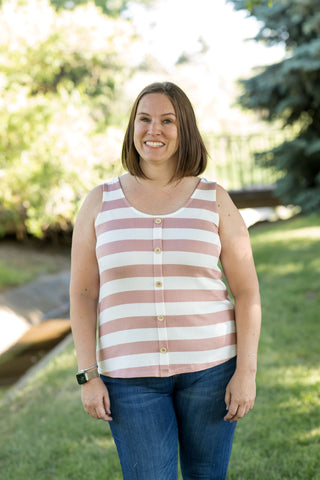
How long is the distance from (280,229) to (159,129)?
949 centimetres

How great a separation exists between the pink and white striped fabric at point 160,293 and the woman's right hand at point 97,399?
0.15 ft

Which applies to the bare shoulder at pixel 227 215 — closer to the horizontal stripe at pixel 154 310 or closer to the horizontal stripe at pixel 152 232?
the horizontal stripe at pixel 152 232

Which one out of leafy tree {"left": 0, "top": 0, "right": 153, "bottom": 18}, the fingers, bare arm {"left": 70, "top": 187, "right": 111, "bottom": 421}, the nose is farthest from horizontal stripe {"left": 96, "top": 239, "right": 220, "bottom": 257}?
leafy tree {"left": 0, "top": 0, "right": 153, "bottom": 18}

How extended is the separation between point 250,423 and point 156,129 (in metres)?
2.45

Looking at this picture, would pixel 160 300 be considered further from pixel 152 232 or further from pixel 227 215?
pixel 227 215

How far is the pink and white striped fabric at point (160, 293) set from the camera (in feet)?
5.49

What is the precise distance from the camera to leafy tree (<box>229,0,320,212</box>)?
7465mm

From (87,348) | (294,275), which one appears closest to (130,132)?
(87,348)

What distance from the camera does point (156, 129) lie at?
1.77 meters

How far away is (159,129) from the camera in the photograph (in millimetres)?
1773

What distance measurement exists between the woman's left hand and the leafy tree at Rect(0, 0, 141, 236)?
7859mm

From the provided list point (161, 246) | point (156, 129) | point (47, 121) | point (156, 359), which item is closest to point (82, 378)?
point (156, 359)

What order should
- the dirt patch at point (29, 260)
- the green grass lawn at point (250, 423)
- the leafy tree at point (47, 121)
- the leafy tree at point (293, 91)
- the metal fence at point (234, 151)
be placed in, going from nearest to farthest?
the green grass lawn at point (250, 423) < the leafy tree at point (293, 91) < the leafy tree at point (47, 121) < the dirt patch at point (29, 260) < the metal fence at point (234, 151)

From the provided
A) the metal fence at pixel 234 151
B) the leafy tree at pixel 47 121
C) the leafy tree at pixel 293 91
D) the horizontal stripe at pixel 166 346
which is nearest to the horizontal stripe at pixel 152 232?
the horizontal stripe at pixel 166 346
